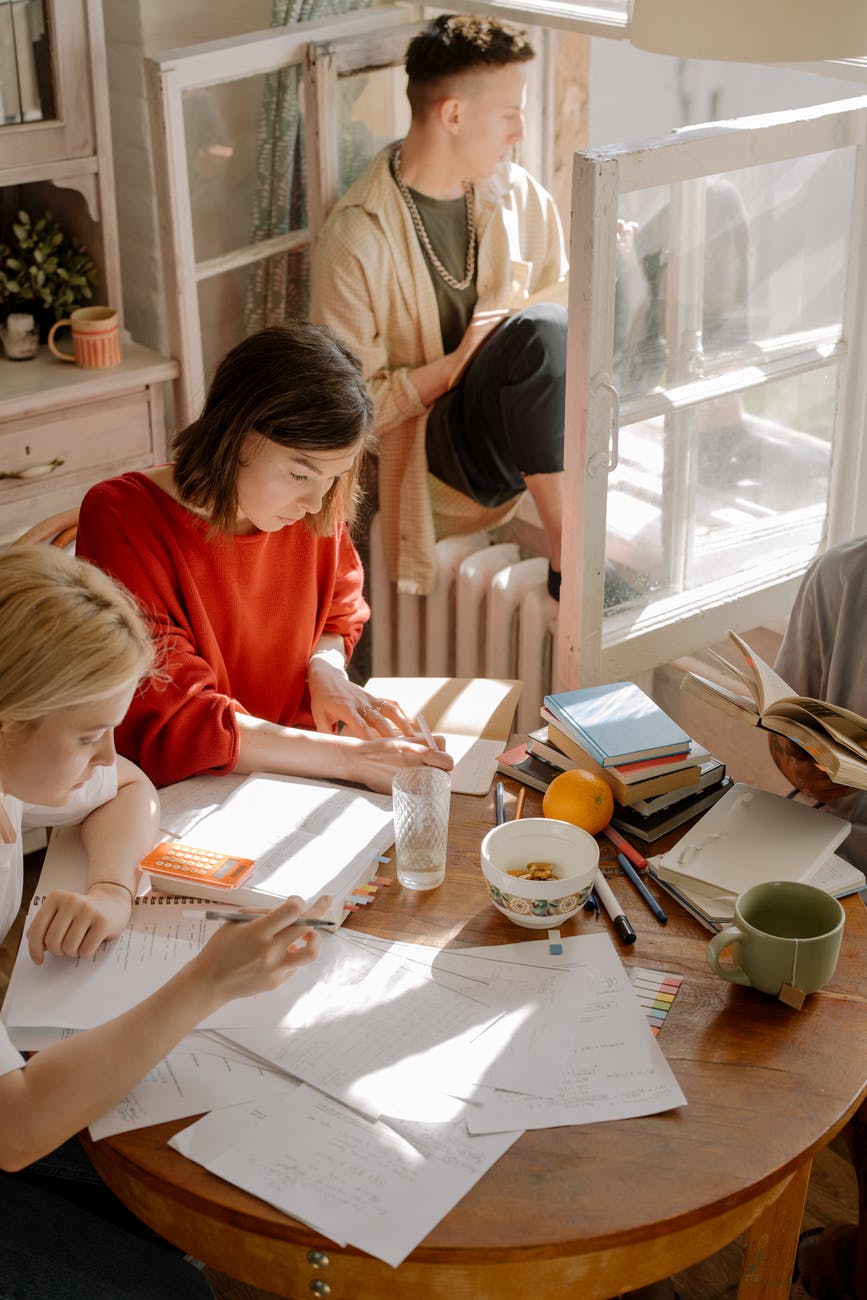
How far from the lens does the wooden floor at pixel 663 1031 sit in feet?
6.25

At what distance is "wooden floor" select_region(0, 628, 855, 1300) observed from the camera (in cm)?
191

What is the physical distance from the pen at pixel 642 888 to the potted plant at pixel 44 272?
176 centimetres

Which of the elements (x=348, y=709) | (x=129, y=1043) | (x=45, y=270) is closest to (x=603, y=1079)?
(x=129, y=1043)

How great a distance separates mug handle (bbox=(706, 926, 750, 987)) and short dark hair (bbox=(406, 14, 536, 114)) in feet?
5.87

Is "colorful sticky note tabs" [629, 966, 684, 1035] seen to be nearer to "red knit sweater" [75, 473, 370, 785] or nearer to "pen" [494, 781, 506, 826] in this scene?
"pen" [494, 781, 506, 826]

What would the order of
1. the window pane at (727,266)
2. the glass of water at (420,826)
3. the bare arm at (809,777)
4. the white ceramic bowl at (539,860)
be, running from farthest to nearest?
1. the window pane at (727,266)
2. the bare arm at (809,777)
3. the glass of water at (420,826)
4. the white ceramic bowl at (539,860)

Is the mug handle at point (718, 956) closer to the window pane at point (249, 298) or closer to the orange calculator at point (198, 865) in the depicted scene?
the orange calculator at point (198, 865)

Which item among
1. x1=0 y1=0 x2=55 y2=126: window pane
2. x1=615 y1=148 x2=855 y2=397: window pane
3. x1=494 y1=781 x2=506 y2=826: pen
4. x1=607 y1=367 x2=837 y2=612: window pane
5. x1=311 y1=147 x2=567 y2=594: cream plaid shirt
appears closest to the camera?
x1=494 y1=781 x2=506 y2=826: pen

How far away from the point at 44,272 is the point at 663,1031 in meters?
2.03

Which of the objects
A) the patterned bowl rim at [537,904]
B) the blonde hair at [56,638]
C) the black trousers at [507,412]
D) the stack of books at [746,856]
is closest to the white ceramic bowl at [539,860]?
the patterned bowl rim at [537,904]

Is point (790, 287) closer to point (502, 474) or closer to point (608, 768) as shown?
point (502, 474)

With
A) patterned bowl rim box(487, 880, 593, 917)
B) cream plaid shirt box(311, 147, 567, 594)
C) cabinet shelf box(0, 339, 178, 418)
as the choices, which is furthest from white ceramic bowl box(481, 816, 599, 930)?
cabinet shelf box(0, 339, 178, 418)

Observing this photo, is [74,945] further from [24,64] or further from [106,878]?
[24,64]

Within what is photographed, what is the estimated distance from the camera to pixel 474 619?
2.84m
